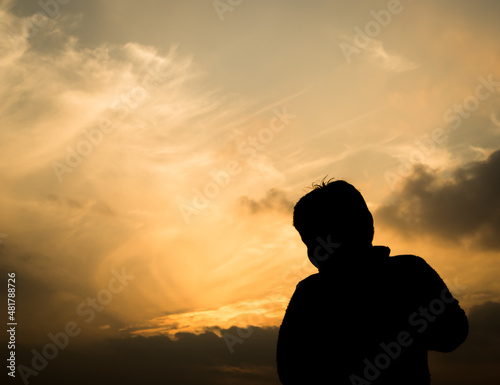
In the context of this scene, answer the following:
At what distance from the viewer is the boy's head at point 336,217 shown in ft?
8.30

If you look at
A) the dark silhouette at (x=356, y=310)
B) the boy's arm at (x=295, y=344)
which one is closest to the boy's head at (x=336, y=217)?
the dark silhouette at (x=356, y=310)

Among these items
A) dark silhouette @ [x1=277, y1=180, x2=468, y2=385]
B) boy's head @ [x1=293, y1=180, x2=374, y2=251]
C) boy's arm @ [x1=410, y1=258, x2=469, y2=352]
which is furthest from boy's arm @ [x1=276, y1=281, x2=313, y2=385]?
boy's arm @ [x1=410, y1=258, x2=469, y2=352]

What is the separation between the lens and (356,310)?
2.48 metres

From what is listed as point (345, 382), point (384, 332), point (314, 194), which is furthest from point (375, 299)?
point (314, 194)

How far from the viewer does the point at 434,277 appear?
2.33 meters

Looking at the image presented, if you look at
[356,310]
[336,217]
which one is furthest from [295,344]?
[336,217]

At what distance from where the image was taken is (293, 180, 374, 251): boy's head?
2.53 meters

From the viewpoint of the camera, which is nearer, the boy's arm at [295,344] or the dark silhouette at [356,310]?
the dark silhouette at [356,310]

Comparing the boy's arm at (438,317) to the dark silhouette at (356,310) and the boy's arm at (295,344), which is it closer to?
the dark silhouette at (356,310)

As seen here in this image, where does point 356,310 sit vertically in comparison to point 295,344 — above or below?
above

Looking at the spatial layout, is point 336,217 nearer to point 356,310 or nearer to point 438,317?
point 356,310

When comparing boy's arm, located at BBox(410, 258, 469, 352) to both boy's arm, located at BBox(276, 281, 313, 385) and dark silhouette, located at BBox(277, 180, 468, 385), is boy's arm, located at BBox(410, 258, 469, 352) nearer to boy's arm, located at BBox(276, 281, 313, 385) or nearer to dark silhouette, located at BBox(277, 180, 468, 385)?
dark silhouette, located at BBox(277, 180, 468, 385)

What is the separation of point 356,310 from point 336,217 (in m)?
0.56

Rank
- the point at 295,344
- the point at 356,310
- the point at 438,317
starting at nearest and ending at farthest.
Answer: the point at 438,317, the point at 356,310, the point at 295,344
